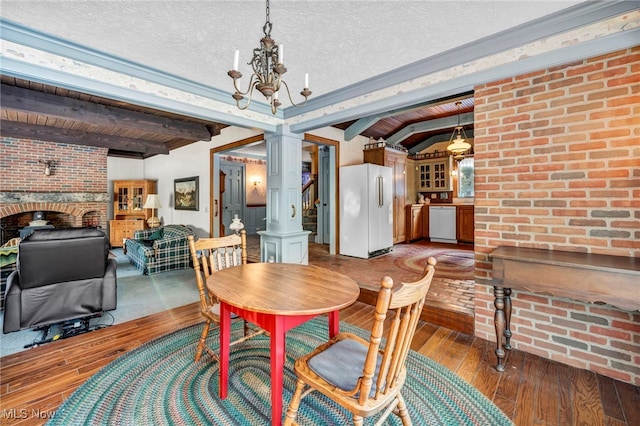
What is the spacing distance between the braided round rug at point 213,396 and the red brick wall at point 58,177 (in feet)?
20.2

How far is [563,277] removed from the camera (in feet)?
5.56

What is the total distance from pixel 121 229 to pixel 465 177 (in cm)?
924

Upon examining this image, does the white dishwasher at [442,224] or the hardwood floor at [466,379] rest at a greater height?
the white dishwasher at [442,224]

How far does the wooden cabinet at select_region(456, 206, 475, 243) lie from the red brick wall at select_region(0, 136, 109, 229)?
8.72 meters

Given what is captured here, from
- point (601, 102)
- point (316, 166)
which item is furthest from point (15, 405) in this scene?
point (316, 166)

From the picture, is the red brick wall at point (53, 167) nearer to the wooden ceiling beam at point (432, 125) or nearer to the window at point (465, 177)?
the wooden ceiling beam at point (432, 125)

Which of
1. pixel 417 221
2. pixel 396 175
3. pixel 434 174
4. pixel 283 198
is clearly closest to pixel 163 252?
pixel 283 198

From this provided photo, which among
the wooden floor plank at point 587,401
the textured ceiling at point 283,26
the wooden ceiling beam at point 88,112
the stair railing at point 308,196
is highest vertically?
the wooden ceiling beam at point 88,112

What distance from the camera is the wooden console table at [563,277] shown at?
5.01 ft

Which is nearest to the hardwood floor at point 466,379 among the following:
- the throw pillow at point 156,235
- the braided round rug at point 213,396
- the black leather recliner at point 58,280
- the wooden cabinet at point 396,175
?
the braided round rug at point 213,396

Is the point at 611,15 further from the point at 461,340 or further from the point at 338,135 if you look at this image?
the point at 338,135

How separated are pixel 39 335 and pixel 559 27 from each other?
4.98 metres

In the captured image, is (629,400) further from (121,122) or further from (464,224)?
(121,122)

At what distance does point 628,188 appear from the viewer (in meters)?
1.80
